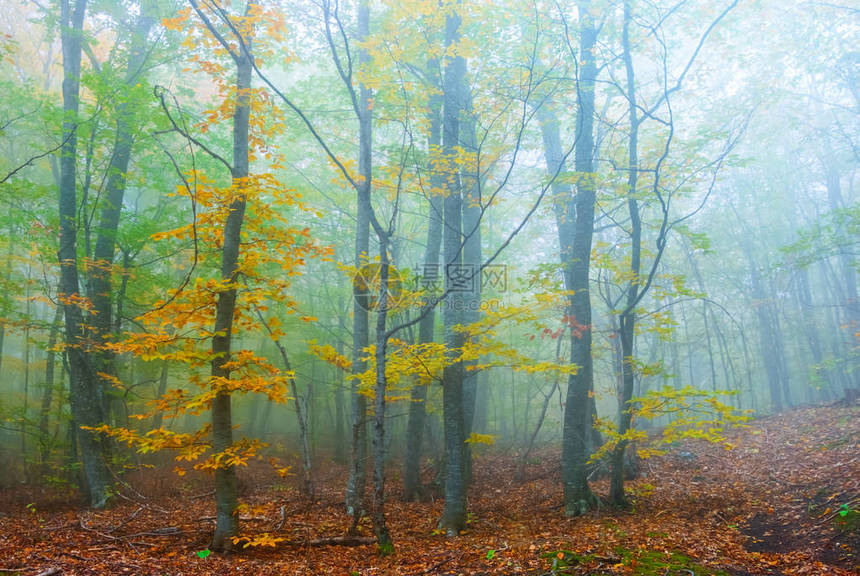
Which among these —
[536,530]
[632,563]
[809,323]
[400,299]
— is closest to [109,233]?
[400,299]

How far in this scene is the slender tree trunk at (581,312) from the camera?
7.44m

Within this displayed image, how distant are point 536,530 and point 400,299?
3.97 m

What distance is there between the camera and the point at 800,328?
20.8 metres

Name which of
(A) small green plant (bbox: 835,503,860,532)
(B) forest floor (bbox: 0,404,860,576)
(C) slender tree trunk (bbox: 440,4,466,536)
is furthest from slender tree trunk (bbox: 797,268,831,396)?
(C) slender tree trunk (bbox: 440,4,466,536)

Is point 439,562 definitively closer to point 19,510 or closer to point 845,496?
point 845,496

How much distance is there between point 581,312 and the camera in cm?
793

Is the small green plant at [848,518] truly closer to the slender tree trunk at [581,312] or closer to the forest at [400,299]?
the forest at [400,299]

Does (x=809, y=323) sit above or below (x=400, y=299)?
above

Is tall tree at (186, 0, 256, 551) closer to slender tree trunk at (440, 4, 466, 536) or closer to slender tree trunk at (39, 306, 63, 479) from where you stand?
slender tree trunk at (440, 4, 466, 536)

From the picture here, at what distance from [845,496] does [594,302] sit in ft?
56.2

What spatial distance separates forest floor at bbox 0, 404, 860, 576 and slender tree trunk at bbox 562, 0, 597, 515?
20.0 inches

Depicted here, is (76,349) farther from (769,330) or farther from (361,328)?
(769,330)

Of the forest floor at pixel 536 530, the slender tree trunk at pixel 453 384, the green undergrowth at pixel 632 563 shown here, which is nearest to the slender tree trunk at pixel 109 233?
the forest floor at pixel 536 530

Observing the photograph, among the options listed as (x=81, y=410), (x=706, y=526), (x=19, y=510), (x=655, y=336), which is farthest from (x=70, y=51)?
(x=655, y=336)
